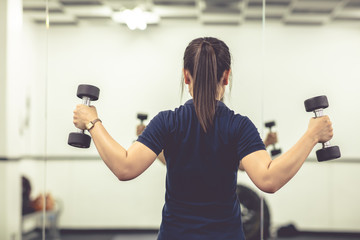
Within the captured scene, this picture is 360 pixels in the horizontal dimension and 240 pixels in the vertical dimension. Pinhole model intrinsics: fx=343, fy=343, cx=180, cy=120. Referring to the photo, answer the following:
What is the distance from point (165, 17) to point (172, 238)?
2.37 m

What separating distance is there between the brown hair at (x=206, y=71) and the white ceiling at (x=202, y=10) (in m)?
2.08

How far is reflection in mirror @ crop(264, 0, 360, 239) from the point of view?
3.16 metres

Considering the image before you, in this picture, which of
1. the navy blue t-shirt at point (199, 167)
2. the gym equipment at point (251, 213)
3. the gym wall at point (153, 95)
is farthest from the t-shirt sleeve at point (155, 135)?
the gym equipment at point (251, 213)

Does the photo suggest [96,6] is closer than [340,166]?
Yes

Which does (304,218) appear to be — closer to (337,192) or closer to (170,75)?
(337,192)

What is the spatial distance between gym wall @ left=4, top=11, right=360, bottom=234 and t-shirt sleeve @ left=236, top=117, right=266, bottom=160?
6.30ft

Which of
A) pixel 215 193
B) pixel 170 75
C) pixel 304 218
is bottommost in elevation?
pixel 304 218

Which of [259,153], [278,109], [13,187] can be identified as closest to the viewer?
[259,153]

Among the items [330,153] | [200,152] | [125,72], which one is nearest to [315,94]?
[125,72]

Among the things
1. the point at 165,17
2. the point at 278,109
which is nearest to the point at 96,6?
the point at 165,17

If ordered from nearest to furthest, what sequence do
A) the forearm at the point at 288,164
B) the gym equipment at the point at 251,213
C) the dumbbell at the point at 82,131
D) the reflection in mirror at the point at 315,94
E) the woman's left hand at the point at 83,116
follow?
the forearm at the point at 288,164 < the woman's left hand at the point at 83,116 < the dumbbell at the point at 82,131 < the gym equipment at the point at 251,213 < the reflection in mirror at the point at 315,94

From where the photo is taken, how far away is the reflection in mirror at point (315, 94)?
10.4ft

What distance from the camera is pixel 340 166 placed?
342 centimetres

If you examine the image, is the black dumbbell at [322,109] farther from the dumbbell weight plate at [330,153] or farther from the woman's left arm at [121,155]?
the woman's left arm at [121,155]
